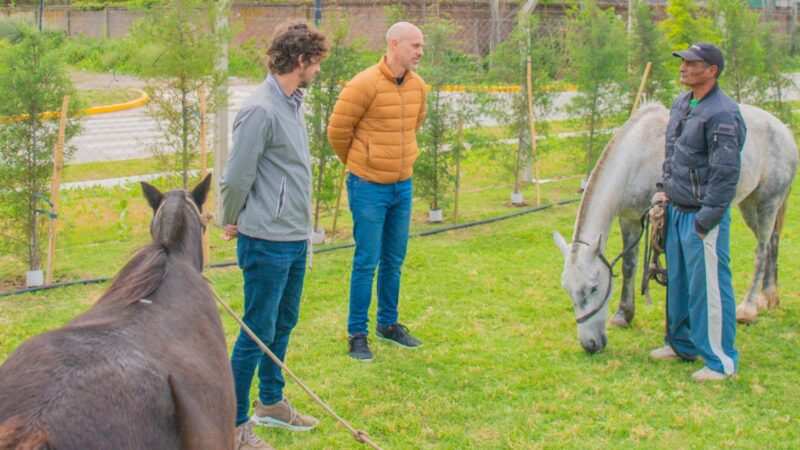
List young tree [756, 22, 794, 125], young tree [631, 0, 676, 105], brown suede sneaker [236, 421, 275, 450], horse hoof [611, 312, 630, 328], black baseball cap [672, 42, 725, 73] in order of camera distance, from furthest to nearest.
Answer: young tree [756, 22, 794, 125] < young tree [631, 0, 676, 105] < horse hoof [611, 312, 630, 328] < black baseball cap [672, 42, 725, 73] < brown suede sneaker [236, 421, 275, 450]

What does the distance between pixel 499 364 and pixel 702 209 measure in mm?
1716

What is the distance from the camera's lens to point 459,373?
5945 mm

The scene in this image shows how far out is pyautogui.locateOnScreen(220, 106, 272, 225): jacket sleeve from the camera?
4.37m

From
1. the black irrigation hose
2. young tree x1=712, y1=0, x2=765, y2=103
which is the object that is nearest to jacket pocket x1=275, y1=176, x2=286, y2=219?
the black irrigation hose

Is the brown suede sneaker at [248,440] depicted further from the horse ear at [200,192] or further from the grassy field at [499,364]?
the horse ear at [200,192]

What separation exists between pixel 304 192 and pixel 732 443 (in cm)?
277

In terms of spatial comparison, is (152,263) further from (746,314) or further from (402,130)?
→ (746,314)

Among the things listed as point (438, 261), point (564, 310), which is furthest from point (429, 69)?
point (564, 310)

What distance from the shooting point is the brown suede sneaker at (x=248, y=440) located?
4617mm

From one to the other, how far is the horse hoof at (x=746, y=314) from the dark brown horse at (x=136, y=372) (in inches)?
196

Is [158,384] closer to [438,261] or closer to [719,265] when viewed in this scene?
[719,265]

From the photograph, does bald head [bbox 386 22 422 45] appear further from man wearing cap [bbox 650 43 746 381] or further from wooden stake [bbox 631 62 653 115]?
wooden stake [bbox 631 62 653 115]

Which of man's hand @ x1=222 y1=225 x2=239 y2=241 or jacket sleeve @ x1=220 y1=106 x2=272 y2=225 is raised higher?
jacket sleeve @ x1=220 y1=106 x2=272 y2=225

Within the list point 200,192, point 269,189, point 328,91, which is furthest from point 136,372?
point 328,91
